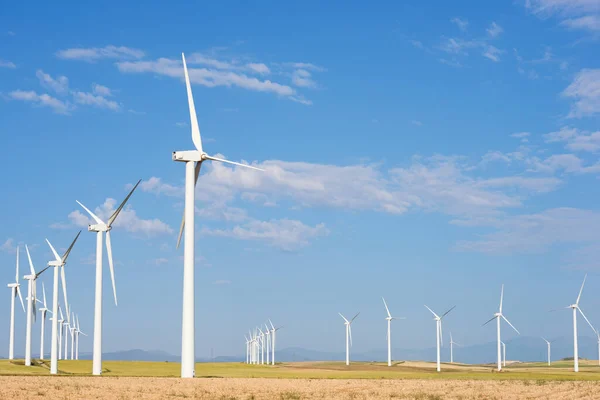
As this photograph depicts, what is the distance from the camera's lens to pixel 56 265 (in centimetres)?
9519

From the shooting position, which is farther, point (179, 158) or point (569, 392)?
point (179, 158)

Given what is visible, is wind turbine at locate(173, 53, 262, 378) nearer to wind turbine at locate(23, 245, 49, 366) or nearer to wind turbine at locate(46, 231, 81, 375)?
wind turbine at locate(46, 231, 81, 375)

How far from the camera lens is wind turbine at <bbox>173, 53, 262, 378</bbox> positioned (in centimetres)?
6700

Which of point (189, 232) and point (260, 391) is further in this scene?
point (189, 232)

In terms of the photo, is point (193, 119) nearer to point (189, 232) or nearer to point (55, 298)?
point (189, 232)

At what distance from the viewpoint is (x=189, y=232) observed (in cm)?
6925

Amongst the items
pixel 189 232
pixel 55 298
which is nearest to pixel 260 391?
pixel 189 232

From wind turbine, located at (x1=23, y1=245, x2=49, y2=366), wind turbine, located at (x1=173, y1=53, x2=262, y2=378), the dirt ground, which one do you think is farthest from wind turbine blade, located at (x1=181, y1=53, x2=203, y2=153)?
wind turbine, located at (x1=23, y1=245, x2=49, y2=366)

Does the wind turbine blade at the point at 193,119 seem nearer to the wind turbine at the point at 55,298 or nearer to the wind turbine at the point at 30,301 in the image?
the wind turbine at the point at 55,298

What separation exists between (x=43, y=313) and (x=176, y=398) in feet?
338

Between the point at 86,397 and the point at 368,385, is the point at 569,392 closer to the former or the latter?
the point at 368,385

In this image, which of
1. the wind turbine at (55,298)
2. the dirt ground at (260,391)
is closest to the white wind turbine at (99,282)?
the wind turbine at (55,298)

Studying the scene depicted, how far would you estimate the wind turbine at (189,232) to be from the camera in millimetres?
67000

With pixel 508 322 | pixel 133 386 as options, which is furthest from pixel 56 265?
pixel 508 322
